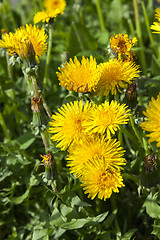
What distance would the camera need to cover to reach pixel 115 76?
1.05 metres

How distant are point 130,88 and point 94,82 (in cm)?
13

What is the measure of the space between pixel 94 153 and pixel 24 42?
431 mm

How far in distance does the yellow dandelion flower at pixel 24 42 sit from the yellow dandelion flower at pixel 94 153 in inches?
14.6

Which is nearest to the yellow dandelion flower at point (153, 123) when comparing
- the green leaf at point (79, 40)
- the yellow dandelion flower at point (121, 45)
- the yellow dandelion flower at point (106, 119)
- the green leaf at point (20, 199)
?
the yellow dandelion flower at point (106, 119)

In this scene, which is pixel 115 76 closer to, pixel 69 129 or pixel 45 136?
pixel 69 129

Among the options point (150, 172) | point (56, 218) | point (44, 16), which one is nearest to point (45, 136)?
point (56, 218)

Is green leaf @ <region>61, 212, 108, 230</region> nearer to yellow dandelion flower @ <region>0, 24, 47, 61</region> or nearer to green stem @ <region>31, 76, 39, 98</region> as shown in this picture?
green stem @ <region>31, 76, 39, 98</region>

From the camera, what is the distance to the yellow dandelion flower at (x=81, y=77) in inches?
40.7

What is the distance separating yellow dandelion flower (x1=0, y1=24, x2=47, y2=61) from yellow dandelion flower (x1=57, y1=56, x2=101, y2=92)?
5.5 inches

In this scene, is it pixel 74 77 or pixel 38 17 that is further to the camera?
pixel 38 17

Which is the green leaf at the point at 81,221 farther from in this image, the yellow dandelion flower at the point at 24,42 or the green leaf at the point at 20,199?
the yellow dandelion flower at the point at 24,42

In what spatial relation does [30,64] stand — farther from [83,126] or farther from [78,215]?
[78,215]

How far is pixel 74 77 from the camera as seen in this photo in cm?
106

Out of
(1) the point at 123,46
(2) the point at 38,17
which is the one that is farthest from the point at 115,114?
(2) the point at 38,17
